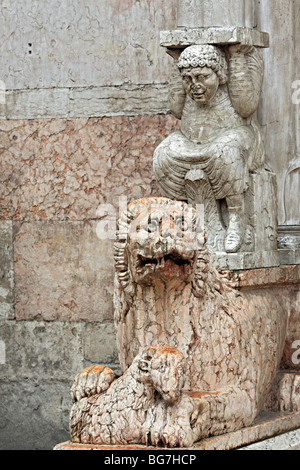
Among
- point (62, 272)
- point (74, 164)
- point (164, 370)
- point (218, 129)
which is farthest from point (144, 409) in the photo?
point (74, 164)

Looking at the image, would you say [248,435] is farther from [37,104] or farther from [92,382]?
[37,104]

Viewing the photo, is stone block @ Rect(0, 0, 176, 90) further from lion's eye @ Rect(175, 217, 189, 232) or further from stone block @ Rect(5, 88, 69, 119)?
lion's eye @ Rect(175, 217, 189, 232)

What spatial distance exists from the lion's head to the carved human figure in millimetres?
641

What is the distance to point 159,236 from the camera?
446 centimetres

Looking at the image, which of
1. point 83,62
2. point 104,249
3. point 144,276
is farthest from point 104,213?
point 144,276

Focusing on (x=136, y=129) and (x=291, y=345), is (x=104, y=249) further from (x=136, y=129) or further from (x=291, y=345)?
(x=291, y=345)

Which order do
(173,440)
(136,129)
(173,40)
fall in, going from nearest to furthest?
1. (173,440)
2. (173,40)
3. (136,129)

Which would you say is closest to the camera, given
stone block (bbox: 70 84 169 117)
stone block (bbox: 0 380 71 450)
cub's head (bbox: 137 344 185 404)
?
cub's head (bbox: 137 344 185 404)

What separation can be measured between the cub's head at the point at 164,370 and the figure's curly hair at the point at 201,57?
1.28m

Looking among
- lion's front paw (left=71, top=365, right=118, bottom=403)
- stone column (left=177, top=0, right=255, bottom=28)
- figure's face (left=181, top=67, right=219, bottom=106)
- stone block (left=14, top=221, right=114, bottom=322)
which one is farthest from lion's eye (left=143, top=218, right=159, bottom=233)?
stone block (left=14, top=221, right=114, bottom=322)

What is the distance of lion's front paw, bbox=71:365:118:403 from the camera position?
466cm

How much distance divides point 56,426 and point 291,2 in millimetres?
2374

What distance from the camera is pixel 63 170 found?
6.23m

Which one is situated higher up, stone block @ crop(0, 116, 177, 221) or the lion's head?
stone block @ crop(0, 116, 177, 221)
